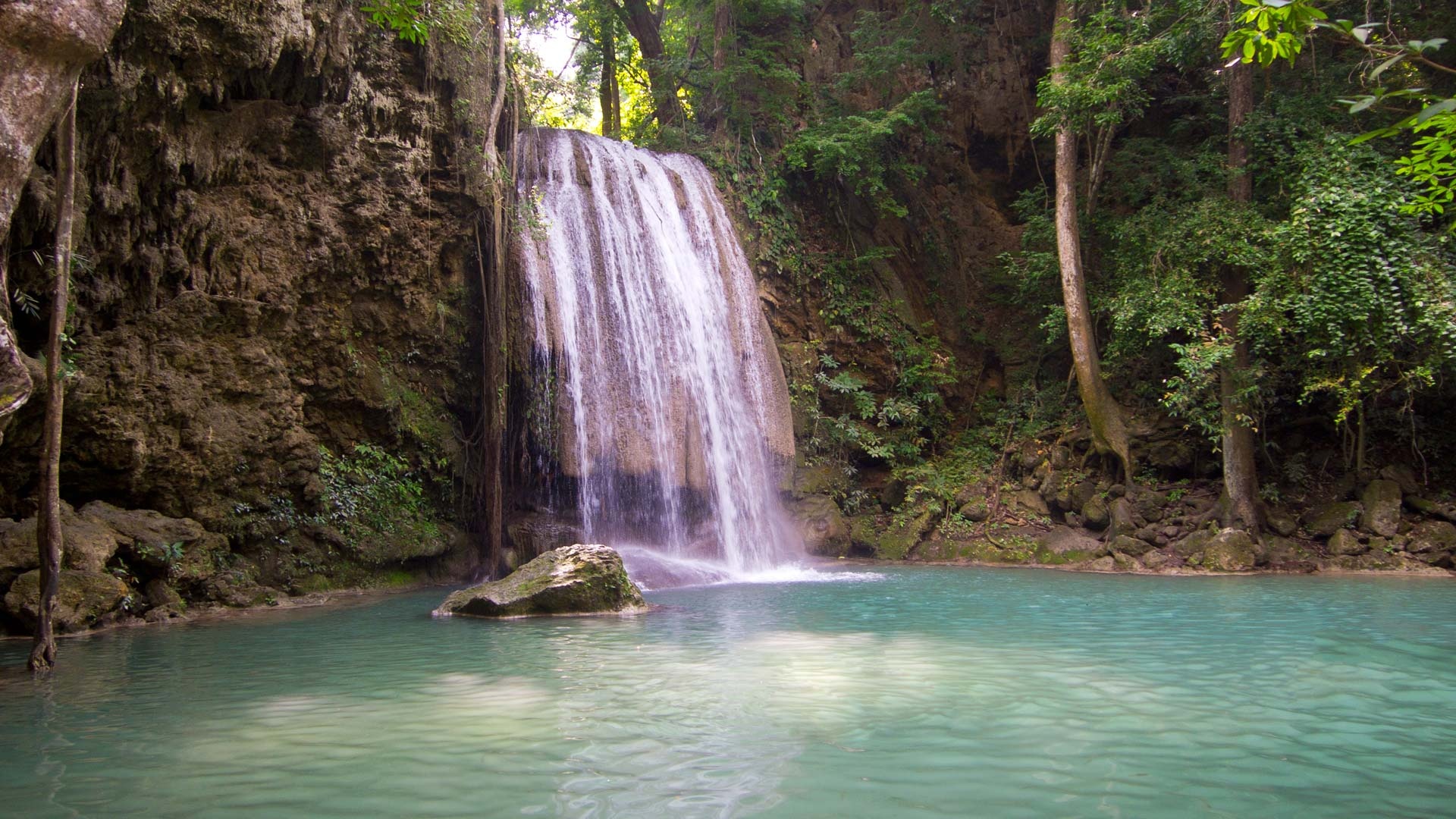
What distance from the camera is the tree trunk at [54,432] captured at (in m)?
5.57

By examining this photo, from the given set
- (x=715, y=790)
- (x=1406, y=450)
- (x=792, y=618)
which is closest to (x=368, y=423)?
(x=792, y=618)

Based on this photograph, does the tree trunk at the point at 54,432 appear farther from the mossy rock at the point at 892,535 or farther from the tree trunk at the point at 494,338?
the mossy rock at the point at 892,535

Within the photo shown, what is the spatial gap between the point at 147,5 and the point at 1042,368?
48.1 feet

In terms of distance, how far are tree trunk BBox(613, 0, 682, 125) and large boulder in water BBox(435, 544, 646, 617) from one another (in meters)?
11.8

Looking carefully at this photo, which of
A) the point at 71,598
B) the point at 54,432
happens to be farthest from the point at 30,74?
the point at 71,598

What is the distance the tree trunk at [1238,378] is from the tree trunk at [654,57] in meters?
9.67

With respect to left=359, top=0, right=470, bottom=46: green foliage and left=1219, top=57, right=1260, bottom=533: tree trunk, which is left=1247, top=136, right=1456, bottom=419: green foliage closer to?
left=1219, top=57, right=1260, bottom=533: tree trunk

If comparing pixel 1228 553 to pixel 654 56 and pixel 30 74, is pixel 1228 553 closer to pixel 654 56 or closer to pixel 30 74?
pixel 30 74

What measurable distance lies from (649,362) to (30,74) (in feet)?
28.5

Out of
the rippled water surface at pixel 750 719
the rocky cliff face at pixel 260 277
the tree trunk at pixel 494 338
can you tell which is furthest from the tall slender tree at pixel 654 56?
the rippled water surface at pixel 750 719

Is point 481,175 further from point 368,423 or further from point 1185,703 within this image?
point 1185,703

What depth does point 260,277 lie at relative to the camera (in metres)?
10.1

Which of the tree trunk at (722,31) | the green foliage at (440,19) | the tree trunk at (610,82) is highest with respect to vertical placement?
the tree trunk at (610,82)

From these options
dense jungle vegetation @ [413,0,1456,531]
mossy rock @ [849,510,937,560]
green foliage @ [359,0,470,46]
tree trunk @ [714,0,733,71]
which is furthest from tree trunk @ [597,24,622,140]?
mossy rock @ [849,510,937,560]
